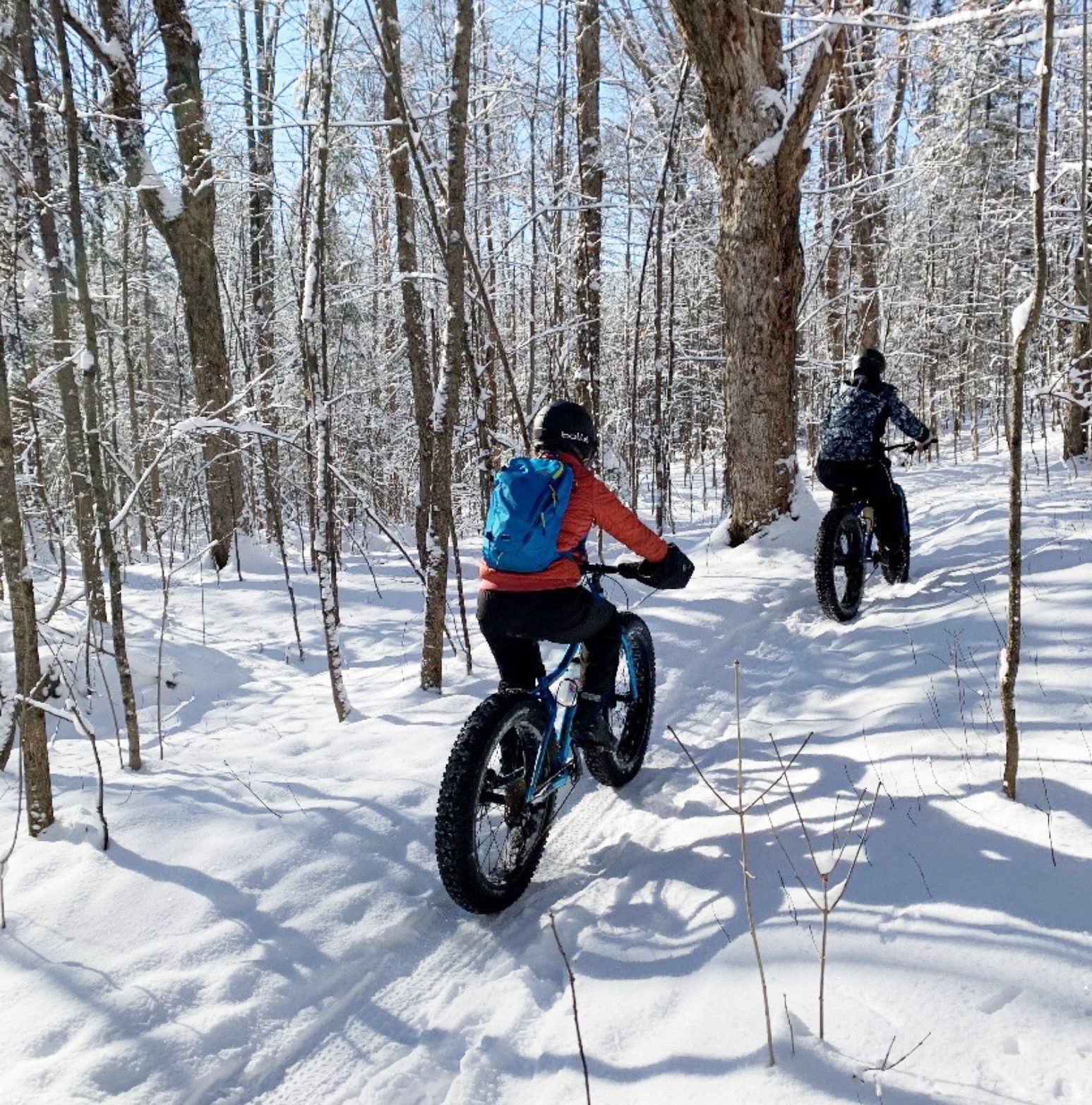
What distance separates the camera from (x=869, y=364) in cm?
665

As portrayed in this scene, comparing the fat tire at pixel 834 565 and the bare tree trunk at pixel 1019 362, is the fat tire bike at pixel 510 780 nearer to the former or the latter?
the bare tree trunk at pixel 1019 362

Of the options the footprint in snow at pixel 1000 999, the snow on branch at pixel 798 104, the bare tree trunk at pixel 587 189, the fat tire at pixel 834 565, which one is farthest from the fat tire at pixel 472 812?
the bare tree trunk at pixel 587 189

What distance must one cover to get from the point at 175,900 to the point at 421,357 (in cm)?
654

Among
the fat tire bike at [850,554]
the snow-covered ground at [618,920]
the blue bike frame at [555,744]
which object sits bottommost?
the snow-covered ground at [618,920]

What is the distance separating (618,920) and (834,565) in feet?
13.3

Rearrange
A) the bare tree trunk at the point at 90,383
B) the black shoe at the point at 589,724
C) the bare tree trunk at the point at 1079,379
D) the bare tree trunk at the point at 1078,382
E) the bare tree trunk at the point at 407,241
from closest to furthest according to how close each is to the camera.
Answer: the black shoe at the point at 589,724 → the bare tree trunk at the point at 90,383 → the bare tree trunk at the point at 407,241 → the bare tree trunk at the point at 1079,379 → the bare tree trunk at the point at 1078,382

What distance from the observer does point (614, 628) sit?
386cm

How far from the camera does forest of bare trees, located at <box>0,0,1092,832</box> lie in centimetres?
461

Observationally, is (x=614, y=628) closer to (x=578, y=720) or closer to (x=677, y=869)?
(x=578, y=720)

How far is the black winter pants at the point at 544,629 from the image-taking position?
135 inches

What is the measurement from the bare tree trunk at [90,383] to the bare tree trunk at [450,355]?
6.30ft

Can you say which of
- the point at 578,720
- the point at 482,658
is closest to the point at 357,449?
the point at 482,658

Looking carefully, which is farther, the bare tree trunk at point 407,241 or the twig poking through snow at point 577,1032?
the bare tree trunk at point 407,241

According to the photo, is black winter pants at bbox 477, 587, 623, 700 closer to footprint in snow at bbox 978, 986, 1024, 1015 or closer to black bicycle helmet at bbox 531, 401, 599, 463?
black bicycle helmet at bbox 531, 401, 599, 463
